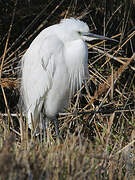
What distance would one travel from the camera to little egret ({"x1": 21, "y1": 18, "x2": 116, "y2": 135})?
7.83ft

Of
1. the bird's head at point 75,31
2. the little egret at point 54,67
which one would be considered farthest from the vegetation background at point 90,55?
the bird's head at point 75,31

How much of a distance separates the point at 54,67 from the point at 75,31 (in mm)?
244

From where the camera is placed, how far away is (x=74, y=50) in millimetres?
2393

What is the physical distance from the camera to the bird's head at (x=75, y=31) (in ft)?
7.66

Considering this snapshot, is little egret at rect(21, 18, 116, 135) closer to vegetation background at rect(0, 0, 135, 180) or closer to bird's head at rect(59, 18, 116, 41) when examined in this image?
bird's head at rect(59, 18, 116, 41)

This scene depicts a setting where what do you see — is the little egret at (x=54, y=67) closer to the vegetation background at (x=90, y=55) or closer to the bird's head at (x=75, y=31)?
the bird's head at (x=75, y=31)

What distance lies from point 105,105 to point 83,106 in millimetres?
316

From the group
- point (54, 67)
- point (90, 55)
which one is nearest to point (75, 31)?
point (54, 67)

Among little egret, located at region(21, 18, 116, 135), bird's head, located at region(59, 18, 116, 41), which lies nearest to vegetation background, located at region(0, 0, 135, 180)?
little egret, located at region(21, 18, 116, 135)

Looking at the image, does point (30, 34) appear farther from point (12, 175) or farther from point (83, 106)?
point (12, 175)

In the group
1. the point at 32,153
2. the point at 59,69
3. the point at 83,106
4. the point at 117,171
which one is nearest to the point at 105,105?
the point at 83,106

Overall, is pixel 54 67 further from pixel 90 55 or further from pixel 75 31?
pixel 90 55

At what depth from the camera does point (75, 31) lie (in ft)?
7.72

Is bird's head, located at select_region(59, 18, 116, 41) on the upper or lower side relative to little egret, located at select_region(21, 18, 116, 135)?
upper
